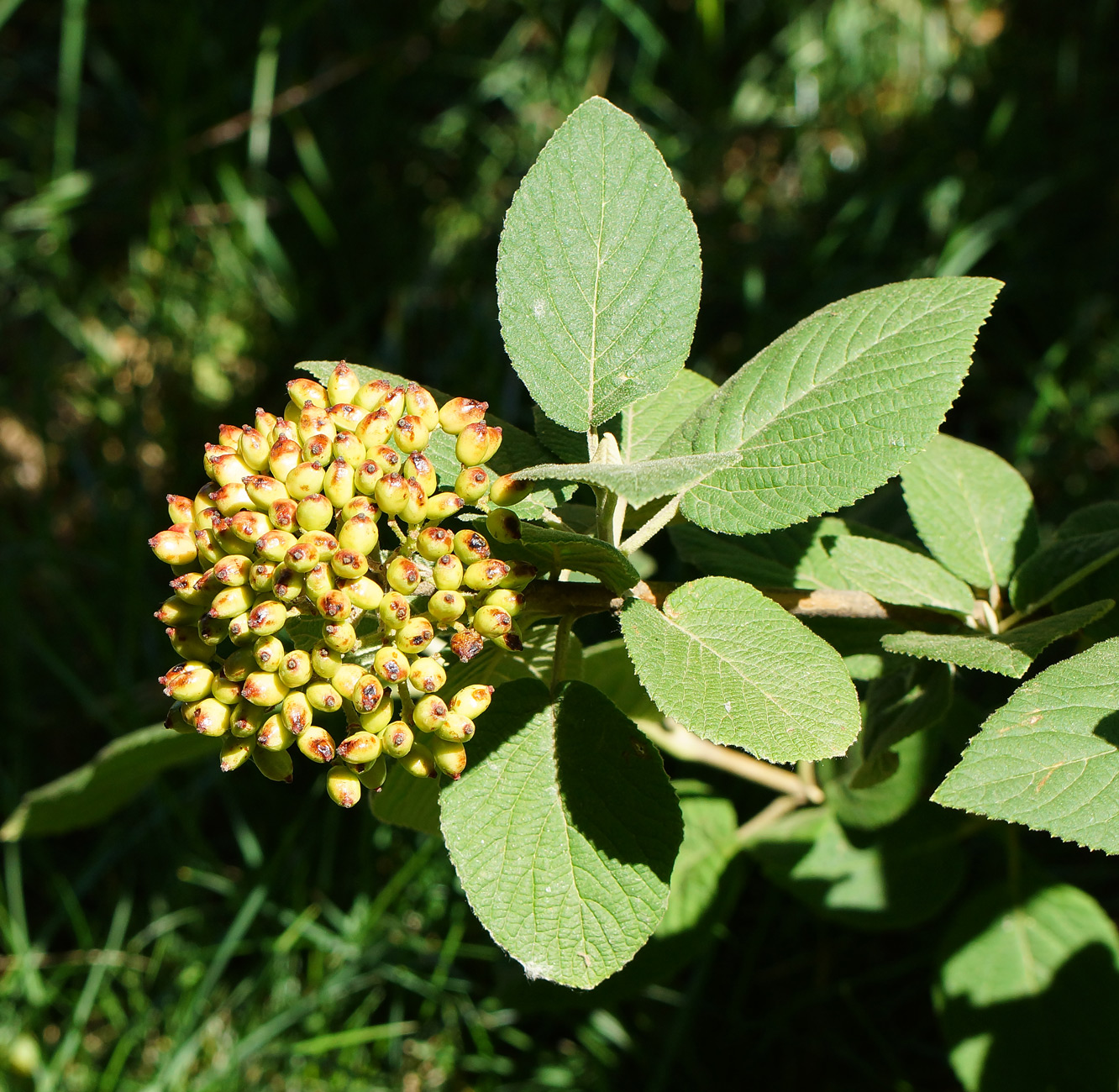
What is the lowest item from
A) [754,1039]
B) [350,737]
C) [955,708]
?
[754,1039]

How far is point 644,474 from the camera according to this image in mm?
1079

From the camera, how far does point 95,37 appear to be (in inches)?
172

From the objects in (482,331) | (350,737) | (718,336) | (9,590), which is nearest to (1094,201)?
(718,336)

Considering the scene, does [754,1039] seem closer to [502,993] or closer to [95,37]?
[502,993]

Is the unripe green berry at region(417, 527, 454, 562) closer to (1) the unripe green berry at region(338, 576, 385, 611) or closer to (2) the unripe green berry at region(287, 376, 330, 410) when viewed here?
(1) the unripe green berry at region(338, 576, 385, 611)

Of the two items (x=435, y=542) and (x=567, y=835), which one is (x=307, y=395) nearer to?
(x=435, y=542)

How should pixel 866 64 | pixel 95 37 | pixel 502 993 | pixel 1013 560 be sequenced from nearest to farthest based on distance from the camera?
1. pixel 1013 560
2. pixel 502 993
3. pixel 866 64
4. pixel 95 37

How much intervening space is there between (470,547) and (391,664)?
0.15 metres

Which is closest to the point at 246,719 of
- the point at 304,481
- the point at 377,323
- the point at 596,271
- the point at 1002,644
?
the point at 304,481

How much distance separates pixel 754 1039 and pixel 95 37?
4257 millimetres

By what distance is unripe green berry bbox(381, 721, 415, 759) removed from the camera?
1.18 meters

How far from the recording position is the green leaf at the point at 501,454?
134 cm

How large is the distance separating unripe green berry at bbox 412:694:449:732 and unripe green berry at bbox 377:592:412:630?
0.09 m

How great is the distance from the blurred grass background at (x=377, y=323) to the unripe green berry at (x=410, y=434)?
1490 mm
